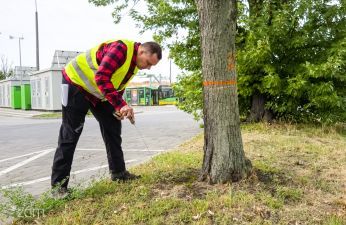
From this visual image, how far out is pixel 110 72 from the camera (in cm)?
349

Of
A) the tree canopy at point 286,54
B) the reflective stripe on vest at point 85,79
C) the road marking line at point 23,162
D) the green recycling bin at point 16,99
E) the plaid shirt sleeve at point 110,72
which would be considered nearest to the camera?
the plaid shirt sleeve at point 110,72

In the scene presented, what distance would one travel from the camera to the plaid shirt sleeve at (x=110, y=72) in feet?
11.3

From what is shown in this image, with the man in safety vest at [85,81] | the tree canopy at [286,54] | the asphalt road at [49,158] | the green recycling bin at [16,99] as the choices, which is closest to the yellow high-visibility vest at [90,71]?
the man in safety vest at [85,81]

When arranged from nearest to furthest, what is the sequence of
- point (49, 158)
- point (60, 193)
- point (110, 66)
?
point (110, 66) < point (60, 193) < point (49, 158)

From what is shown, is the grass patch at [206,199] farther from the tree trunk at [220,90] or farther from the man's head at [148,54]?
the man's head at [148,54]

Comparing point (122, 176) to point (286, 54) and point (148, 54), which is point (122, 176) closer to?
point (148, 54)

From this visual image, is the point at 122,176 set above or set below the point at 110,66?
below

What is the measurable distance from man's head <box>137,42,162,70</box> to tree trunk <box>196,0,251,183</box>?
1.50 ft

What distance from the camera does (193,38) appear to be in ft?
32.4

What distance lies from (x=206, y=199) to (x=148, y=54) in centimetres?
143

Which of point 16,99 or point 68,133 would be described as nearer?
point 68,133

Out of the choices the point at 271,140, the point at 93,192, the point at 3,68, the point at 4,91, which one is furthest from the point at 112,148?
the point at 3,68

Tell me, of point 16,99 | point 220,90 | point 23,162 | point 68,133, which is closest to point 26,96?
point 16,99

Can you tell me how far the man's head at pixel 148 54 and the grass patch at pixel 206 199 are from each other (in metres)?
1.19
